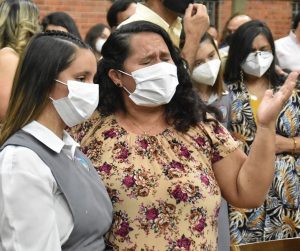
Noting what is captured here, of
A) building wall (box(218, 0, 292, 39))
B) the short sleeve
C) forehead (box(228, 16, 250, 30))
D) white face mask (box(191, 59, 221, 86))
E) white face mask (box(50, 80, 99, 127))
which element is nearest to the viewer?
white face mask (box(50, 80, 99, 127))

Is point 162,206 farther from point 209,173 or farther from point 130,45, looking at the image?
point 130,45

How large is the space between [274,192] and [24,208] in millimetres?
2477

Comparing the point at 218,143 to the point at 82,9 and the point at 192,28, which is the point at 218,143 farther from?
the point at 82,9

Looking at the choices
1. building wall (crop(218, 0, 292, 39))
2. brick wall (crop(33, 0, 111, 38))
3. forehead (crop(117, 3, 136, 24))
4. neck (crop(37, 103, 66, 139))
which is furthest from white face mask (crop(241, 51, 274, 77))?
building wall (crop(218, 0, 292, 39))

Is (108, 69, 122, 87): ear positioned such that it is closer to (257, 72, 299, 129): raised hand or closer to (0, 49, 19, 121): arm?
(257, 72, 299, 129): raised hand

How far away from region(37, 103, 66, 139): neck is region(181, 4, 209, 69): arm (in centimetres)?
135

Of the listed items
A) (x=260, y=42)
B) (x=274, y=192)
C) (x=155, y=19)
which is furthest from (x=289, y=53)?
(x=155, y=19)

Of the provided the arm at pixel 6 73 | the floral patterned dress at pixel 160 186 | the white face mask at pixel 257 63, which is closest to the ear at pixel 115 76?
the floral patterned dress at pixel 160 186

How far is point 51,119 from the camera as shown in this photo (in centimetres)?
209

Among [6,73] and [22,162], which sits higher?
[22,162]

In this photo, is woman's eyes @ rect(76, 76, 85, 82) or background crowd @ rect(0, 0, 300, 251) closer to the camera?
background crowd @ rect(0, 0, 300, 251)

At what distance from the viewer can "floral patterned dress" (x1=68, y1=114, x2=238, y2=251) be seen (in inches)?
93.4

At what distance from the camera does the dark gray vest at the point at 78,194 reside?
198cm

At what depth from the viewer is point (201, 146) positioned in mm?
2504
